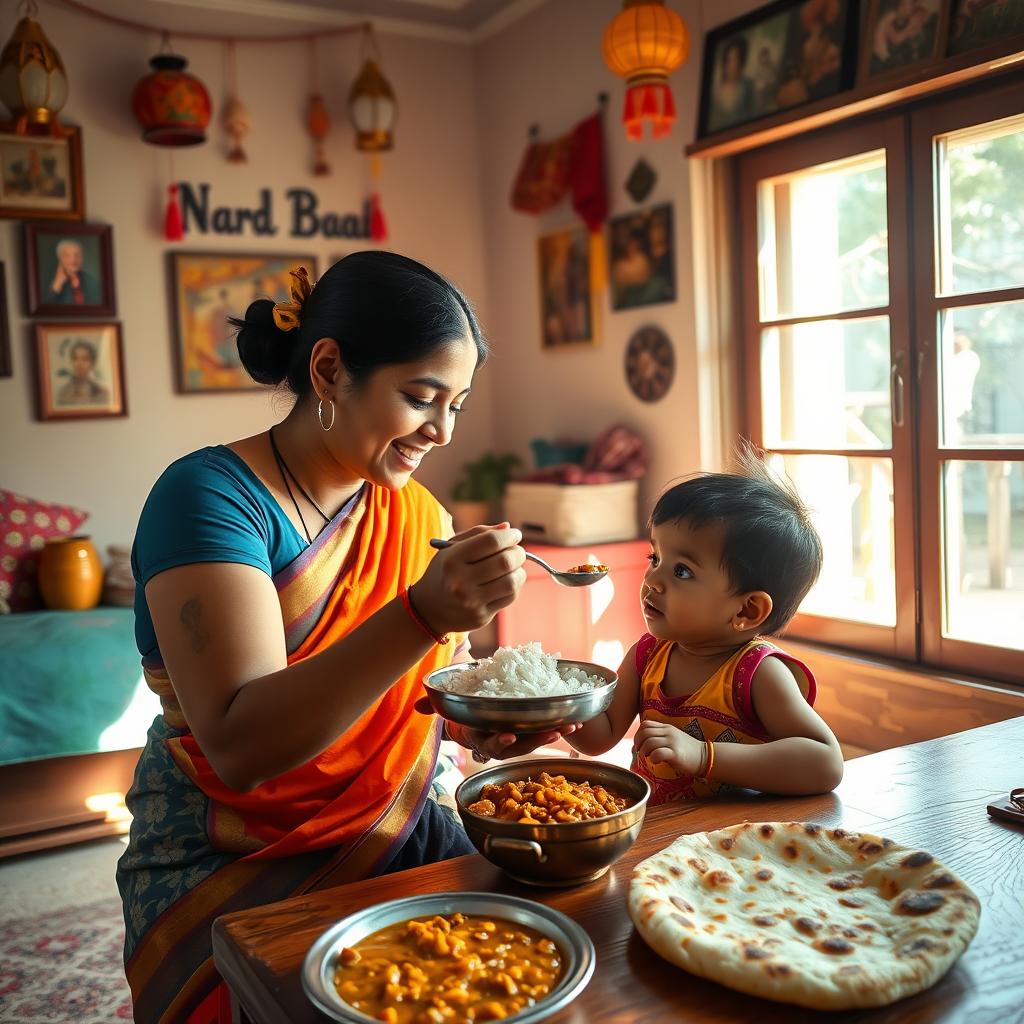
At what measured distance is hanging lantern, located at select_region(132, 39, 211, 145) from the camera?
3914 millimetres

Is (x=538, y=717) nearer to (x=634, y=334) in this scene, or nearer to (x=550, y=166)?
(x=634, y=334)

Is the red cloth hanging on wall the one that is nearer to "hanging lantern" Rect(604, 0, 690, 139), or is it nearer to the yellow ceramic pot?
"hanging lantern" Rect(604, 0, 690, 139)

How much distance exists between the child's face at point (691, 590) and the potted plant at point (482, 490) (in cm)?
287

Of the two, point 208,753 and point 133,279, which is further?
point 133,279

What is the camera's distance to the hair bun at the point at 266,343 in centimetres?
165

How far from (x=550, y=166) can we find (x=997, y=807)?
339cm

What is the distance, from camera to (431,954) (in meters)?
0.95

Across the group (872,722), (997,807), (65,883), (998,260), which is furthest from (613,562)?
(997,807)

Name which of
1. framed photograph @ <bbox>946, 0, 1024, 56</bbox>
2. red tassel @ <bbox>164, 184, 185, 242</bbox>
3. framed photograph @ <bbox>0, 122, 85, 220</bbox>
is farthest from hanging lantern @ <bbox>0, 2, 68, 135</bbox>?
framed photograph @ <bbox>946, 0, 1024, 56</bbox>

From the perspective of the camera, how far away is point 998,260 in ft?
8.87

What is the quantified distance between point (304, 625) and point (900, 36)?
7.47ft

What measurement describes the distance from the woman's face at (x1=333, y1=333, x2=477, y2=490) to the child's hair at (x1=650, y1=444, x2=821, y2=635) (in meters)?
0.35

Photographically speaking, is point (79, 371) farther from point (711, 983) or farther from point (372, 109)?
point (711, 983)

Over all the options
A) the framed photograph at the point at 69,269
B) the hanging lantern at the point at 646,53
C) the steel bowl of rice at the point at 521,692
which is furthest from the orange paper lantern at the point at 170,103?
the steel bowl of rice at the point at 521,692
